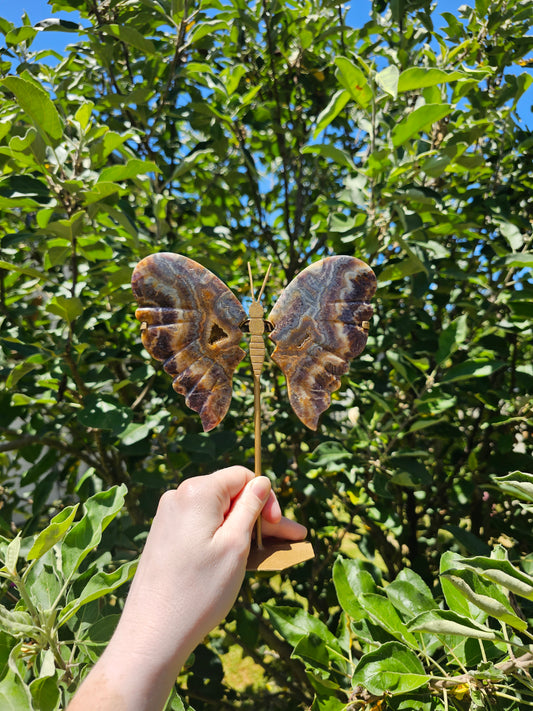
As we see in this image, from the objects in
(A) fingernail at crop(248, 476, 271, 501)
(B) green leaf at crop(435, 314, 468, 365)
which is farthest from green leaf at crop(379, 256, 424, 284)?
(A) fingernail at crop(248, 476, 271, 501)

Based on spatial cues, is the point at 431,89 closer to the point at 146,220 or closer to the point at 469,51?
the point at 469,51

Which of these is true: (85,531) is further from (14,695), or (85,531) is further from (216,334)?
(216,334)

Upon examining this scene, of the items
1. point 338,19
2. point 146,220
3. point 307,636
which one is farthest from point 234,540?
point 338,19

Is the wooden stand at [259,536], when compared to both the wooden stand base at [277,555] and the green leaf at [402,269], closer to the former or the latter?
the wooden stand base at [277,555]

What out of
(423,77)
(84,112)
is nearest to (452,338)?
(423,77)

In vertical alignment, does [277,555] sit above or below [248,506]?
below

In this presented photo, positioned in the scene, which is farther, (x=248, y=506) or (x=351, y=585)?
(x=351, y=585)

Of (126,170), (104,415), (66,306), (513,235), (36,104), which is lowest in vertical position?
(104,415)
